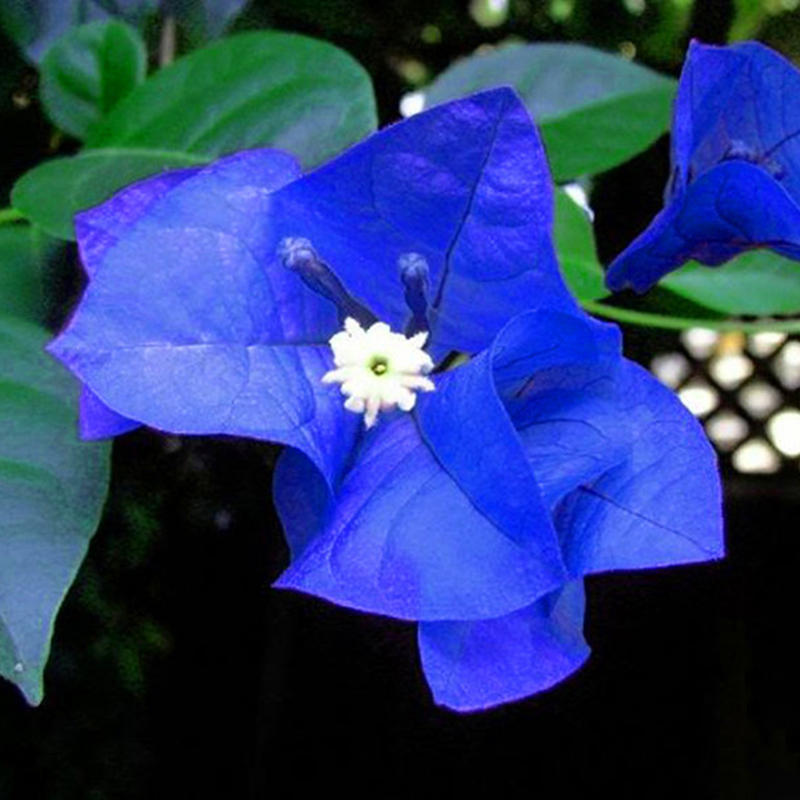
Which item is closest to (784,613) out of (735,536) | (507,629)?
(735,536)

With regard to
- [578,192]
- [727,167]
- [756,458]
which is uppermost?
[727,167]

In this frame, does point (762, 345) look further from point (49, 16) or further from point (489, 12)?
point (49, 16)

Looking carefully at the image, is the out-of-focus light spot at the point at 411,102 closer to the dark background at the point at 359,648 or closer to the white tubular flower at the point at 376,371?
the dark background at the point at 359,648

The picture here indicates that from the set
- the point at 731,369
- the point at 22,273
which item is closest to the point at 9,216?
the point at 22,273

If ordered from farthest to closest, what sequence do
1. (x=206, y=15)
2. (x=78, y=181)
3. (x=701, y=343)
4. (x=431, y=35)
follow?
1. (x=701, y=343)
2. (x=431, y=35)
3. (x=206, y=15)
4. (x=78, y=181)

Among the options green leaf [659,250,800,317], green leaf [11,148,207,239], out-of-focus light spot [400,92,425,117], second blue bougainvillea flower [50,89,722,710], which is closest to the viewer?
second blue bougainvillea flower [50,89,722,710]

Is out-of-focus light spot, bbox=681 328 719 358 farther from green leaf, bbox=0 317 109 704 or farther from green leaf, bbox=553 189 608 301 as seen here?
green leaf, bbox=0 317 109 704

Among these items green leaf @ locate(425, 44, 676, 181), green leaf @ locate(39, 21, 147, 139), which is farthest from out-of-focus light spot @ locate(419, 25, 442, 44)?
green leaf @ locate(39, 21, 147, 139)
